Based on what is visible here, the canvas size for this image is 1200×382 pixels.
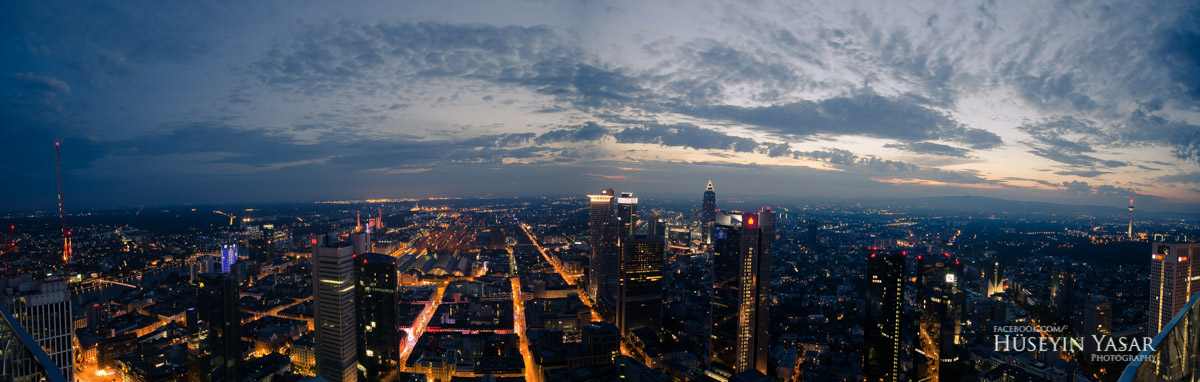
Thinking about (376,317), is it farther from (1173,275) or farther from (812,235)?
(812,235)

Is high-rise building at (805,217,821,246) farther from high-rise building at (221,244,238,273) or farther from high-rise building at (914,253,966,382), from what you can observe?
high-rise building at (221,244,238,273)

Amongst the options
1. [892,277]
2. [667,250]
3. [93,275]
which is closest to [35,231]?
[93,275]

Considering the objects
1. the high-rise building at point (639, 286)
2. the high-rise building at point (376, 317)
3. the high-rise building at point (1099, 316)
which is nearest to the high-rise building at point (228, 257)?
the high-rise building at point (376, 317)

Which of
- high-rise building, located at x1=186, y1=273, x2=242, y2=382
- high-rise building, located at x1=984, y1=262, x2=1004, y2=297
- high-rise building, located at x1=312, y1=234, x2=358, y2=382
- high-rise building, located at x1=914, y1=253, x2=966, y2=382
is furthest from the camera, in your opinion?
high-rise building, located at x1=984, y1=262, x2=1004, y2=297

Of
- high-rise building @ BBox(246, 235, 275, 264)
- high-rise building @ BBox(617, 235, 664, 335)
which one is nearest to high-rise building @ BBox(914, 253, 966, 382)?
high-rise building @ BBox(617, 235, 664, 335)

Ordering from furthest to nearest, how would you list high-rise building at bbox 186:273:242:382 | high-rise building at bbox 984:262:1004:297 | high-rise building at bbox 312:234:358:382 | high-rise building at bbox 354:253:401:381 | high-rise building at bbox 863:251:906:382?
high-rise building at bbox 984:262:1004:297 → high-rise building at bbox 863:251:906:382 → high-rise building at bbox 354:253:401:381 → high-rise building at bbox 186:273:242:382 → high-rise building at bbox 312:234:358:382

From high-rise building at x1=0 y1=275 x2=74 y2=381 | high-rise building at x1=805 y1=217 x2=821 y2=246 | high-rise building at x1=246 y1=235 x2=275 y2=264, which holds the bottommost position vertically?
high-rise building at x1=246 y1=235 x2=275 y2=264

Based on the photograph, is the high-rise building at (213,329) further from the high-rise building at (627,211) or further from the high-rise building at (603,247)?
the high-rise building at (627,211)
